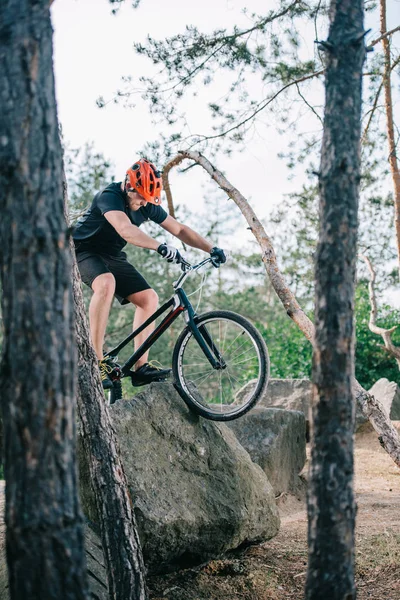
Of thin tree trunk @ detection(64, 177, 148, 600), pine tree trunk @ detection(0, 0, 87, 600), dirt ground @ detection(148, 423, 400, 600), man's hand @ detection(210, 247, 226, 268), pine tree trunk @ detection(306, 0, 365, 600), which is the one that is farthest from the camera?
man's hand @ detection(210, 247, 226, 268)

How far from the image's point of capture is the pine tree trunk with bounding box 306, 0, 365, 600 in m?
2.61

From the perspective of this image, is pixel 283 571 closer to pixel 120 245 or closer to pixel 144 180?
pixel 120 245

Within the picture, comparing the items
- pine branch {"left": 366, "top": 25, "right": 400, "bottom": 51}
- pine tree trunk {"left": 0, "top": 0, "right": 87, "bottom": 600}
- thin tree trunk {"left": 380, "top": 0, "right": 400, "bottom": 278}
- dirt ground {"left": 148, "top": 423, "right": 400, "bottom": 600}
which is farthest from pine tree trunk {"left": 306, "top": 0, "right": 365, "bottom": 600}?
thin tree trunk {"left": 380, "top": 0, "right": 400, "bottom": 278}

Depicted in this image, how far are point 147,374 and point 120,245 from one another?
108 centimetres

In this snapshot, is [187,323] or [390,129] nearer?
[187,323]

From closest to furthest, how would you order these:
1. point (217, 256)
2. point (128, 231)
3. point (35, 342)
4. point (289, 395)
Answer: point (35, 342) < point (128, 231) < point (217, 256) < point (289, 395)

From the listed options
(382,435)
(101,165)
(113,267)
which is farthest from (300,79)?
(101,165)

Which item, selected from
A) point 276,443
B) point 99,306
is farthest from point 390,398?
point 99,306

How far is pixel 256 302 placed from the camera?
69.2 feet

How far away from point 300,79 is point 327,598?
5.44 m

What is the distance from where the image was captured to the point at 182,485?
463 centimetres

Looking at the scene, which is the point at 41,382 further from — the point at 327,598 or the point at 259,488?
the point at 259,488

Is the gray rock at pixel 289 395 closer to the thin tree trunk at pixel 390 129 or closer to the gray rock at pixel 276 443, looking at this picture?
the gray rock at pixel 276 443

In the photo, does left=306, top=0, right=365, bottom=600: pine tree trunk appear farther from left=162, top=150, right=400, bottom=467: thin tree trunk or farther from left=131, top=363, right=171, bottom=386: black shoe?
left=131, top=363, right=171, bottom=386: black shoe
